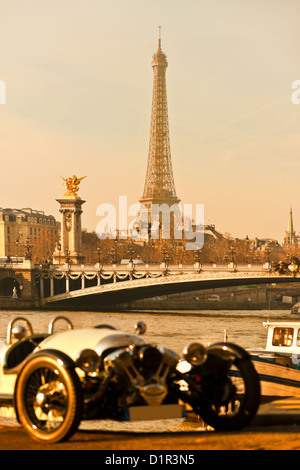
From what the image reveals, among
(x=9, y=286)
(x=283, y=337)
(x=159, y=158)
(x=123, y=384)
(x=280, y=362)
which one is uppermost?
(x=159, y=158)

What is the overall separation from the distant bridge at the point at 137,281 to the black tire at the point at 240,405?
34830 mm

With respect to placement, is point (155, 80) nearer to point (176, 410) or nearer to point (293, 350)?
point (293, 350)

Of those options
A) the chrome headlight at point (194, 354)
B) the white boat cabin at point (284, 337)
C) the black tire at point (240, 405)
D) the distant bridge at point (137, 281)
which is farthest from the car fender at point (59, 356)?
the distant bridge at point (137, 281)

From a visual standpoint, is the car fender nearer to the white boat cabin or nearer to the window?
the white boat cabin

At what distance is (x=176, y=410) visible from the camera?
13.1 ft

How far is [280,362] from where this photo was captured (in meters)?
12.9

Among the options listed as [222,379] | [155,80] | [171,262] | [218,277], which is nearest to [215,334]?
[218,277]

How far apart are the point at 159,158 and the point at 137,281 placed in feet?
229

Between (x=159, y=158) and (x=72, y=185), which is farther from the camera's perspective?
(x=159, y=158)

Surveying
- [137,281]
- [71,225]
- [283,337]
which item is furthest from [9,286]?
[283,337]

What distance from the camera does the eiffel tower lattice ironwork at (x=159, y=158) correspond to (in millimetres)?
109812

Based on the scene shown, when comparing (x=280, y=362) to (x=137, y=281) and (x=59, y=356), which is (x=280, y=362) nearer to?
(x=59, y=356)

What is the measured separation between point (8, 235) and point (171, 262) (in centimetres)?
2684
